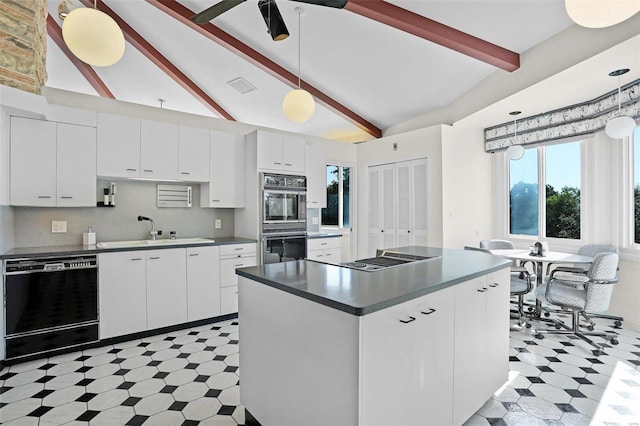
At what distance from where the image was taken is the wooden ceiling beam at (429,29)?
3031 mm

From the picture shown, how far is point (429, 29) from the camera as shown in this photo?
3184 mm

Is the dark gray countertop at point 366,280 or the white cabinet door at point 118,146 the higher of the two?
the white cabinet door at point 118,146

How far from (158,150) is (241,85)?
197 centimetres

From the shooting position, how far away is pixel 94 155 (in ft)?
11.0

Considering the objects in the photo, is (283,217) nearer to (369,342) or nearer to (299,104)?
(299,104)

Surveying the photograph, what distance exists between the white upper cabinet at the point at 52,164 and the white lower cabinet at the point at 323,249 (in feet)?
8.82

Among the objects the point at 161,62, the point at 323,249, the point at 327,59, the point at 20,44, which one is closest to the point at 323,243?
the point at 323,249

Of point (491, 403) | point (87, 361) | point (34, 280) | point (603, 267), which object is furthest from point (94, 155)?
point (603, 267)

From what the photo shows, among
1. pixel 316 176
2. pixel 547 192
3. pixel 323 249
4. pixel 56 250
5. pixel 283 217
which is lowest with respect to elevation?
pixel 323 249

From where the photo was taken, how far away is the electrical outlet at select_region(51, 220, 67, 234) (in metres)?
3.41

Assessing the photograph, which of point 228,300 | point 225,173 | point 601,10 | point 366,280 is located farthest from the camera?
point 225,173

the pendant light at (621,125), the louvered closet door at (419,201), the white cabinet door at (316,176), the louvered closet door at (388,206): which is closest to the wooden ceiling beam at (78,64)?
the white cabinet door at (316,176)

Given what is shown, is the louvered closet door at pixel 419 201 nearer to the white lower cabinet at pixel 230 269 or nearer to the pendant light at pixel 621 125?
the pendant light at pixel 621 125

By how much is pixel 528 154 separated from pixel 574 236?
1.34 metres
